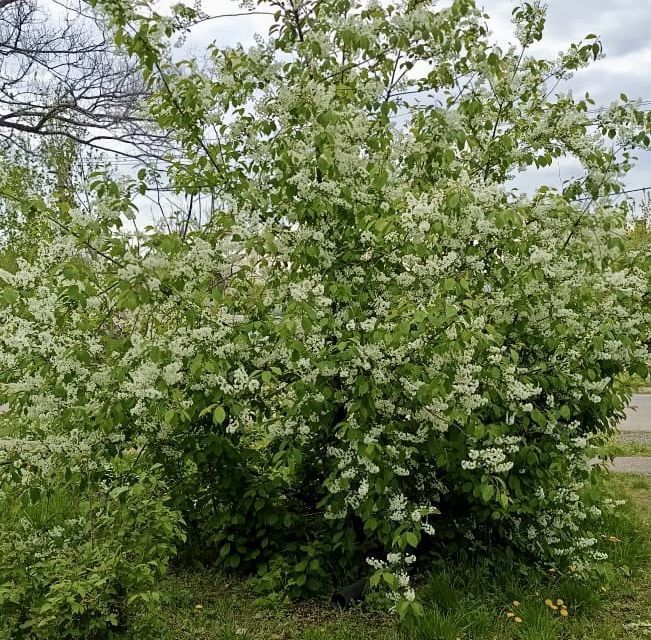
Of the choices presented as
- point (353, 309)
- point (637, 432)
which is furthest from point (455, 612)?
point (637, 432)

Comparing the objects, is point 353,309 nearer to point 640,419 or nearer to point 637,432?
point 637,432

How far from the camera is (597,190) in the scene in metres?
3.50

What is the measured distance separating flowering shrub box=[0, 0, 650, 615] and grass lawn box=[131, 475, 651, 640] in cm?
17

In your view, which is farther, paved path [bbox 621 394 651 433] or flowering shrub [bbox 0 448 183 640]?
paved path [bbox 621 394 651 433]

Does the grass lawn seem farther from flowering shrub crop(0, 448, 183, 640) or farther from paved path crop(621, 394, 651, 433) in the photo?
paved path crop(621, 394, 651, 433)

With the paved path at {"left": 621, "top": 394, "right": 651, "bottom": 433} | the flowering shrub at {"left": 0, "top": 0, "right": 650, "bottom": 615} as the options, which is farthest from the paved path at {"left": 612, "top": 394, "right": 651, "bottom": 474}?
the flowering shrub at {"left": 0, "top": 0, "right": 650, "bottom": 615}

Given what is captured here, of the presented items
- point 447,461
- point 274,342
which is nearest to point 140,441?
point 274,342

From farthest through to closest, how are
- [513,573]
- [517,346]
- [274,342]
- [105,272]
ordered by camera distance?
[513,573] → [517,346] → [274,342] → [105,272]

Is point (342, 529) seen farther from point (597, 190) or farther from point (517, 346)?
point (597, 190)

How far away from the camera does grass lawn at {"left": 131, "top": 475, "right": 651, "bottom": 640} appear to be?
3318 millimetres

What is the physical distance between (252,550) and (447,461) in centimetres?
123

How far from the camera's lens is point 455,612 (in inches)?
136

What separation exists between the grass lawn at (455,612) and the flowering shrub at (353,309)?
0.57 feet

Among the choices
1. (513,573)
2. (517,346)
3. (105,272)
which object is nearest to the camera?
(105,272)
